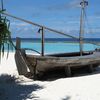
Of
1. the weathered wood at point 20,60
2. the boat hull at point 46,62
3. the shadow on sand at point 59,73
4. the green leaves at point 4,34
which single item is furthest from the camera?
the shadow on sand at point 59,73

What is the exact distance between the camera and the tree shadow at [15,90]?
27.8 ft

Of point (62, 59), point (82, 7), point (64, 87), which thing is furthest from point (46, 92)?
point (82, 7)

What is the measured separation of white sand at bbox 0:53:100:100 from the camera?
8.23 m

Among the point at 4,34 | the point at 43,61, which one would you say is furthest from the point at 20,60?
the point at 4,34

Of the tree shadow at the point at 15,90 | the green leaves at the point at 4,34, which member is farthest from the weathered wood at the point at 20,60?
the green leaves at the point at 4,34

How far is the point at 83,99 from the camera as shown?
7.94m

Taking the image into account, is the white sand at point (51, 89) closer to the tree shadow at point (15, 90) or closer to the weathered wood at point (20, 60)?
the tree shadow at point (15, 90)

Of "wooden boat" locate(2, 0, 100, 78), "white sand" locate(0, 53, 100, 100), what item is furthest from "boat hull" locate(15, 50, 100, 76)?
"white sand" locate(0, 53, 100, 100)

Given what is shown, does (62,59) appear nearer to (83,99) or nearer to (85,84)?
(85,84)

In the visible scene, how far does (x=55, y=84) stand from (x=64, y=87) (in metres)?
0.49

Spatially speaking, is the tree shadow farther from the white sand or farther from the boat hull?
the boat hull

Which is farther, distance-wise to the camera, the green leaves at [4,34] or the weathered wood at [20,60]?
the weathered wood at [20,60]

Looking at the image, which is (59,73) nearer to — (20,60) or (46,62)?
(46,62)

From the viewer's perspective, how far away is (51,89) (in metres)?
8.98
